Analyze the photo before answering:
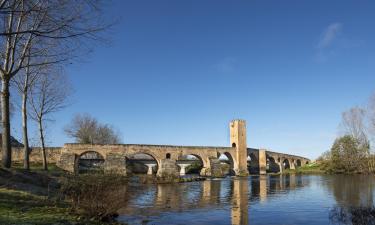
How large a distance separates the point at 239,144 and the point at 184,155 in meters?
19.2

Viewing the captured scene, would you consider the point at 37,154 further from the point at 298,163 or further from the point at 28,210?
the point at 298,163

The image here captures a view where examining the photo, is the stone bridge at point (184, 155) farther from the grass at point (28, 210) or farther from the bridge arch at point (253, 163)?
the grass at point (28, 210)

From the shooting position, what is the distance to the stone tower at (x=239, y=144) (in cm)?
7854

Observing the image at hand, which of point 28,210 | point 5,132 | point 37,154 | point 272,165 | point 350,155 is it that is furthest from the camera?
point 272,165

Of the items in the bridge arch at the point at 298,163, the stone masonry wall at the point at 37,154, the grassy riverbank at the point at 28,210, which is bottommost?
the grassy riverbank at the point at 28,210

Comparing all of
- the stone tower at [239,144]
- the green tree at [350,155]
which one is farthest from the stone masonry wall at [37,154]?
the green tree at [350,155]

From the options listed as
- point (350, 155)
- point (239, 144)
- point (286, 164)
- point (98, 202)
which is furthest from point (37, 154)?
point (286, 164)

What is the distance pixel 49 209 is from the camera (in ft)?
39.1

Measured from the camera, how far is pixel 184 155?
65938 millimetres

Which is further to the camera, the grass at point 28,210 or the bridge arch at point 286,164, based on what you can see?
the bridge arch at point 286,164

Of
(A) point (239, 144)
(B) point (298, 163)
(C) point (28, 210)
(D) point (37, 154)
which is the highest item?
(A) point (239, 144)

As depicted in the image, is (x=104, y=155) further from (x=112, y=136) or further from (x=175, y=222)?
(x=175, y=222)

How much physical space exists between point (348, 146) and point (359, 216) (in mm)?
52876

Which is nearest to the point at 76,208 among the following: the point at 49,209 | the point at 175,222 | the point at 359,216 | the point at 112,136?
the point at 49,209
